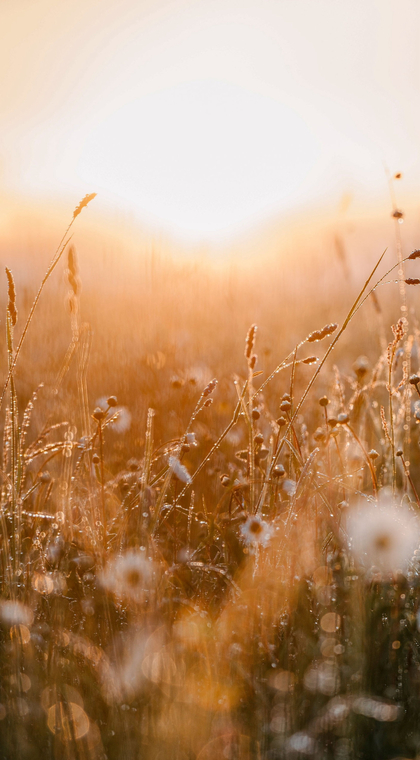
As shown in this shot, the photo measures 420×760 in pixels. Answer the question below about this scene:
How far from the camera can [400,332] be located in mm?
1433

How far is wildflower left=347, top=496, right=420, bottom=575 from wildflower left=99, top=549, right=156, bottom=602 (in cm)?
53

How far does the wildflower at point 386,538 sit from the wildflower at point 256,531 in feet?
0.82

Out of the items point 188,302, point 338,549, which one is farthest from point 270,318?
point 338,549

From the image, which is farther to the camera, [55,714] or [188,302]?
[188,302]

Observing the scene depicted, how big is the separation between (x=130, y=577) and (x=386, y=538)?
65 cm

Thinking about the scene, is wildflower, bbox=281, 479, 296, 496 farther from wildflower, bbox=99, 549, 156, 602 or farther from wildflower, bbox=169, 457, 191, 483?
wildflower, bbox=99, 549, 156, 602

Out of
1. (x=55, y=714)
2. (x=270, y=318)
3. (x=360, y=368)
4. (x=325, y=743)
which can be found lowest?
(x=325, y=743)

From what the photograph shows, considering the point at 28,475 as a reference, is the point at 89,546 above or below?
below

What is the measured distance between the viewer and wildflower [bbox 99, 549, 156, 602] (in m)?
1.31

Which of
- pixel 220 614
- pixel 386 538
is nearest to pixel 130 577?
pixel 220 614

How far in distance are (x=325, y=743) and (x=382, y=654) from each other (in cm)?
23

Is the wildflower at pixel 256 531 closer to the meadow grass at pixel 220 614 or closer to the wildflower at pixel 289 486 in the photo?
the meadow grass at pixel 220 614

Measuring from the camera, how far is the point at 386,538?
4.44ft

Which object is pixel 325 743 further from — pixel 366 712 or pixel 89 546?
pixel 89 546
